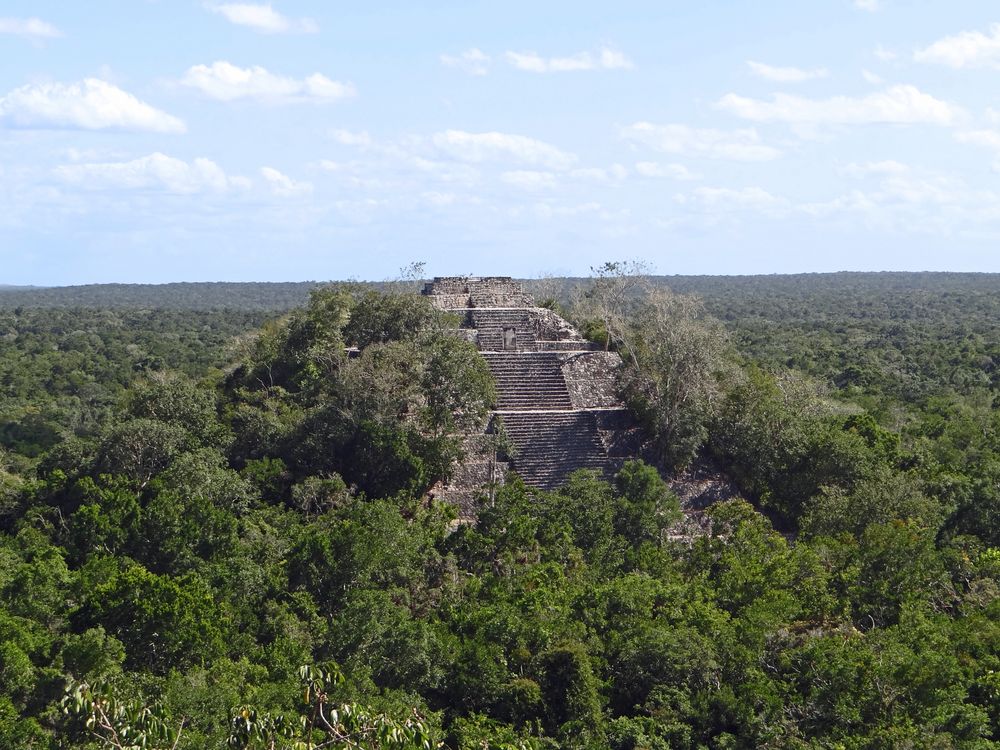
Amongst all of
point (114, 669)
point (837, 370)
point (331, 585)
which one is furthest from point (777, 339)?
point (114, 669)

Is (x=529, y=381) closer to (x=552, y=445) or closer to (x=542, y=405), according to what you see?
(x=542, y=405)

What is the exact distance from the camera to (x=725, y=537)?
60.9 ft

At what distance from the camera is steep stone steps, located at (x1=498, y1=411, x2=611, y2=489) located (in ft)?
67.3

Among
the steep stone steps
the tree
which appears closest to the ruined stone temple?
the steep stone steps

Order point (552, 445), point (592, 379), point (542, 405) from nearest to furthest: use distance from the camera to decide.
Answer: point (552, 445), point (542, 405), point (592, 379)

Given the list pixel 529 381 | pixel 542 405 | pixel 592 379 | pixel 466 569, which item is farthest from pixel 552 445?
pixel 466 569

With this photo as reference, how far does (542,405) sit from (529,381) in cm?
75

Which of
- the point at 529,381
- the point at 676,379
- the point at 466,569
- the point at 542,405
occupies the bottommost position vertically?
the point at 466,569

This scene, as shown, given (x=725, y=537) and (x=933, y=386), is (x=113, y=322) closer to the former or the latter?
(x=933, y=386)

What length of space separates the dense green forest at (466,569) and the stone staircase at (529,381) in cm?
106

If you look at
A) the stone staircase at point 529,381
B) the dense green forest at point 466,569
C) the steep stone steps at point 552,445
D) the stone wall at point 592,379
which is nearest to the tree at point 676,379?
the dense green forest at point 466,569

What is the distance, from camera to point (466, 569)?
1678cm

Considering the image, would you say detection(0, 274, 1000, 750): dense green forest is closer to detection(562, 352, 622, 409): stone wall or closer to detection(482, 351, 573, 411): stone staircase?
detection(562, 352, 622, 409): stone wall

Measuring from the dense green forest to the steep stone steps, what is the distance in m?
0.67
